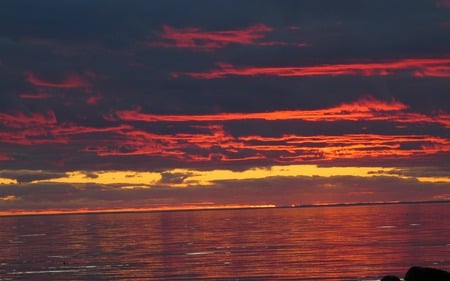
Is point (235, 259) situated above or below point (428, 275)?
above

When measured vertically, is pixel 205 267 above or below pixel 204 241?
below

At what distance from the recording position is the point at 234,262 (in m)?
122

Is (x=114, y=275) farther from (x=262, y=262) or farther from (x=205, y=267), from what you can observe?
(x=262, y=262)

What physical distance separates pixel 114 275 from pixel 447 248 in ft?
180

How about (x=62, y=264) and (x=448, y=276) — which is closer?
(x=448, y=276)

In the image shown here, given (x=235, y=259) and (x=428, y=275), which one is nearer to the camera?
(x=428, y=275)

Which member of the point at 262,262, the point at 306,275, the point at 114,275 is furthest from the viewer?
the point at 262,262

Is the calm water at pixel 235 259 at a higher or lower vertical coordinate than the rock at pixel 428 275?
higher

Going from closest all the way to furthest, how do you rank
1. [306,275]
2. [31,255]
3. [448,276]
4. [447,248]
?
1. [448,276]
2. [306,275]
3. [447,248]
4. [31,255]

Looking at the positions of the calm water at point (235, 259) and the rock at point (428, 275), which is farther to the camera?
the calm water at point (235, 259)

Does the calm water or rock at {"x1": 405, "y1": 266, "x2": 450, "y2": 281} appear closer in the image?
rock at {"x1": 405, "y1": 266, "x2": 450, "y2": 281}

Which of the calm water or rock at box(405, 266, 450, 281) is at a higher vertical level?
the calm water

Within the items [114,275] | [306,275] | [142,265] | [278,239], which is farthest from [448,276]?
[278,239]

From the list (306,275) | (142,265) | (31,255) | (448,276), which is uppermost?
(31,255)
